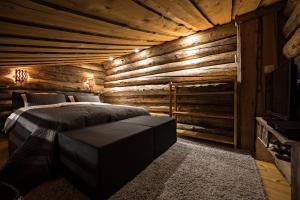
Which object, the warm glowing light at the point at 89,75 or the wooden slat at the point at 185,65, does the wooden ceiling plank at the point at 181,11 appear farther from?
the warm glowing light at the point at 89,75

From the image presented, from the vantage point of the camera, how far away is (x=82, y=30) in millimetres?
1914

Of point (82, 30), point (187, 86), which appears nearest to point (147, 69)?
point (187, 86)

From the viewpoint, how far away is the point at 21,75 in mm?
3264

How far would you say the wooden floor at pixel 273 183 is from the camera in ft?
4.19

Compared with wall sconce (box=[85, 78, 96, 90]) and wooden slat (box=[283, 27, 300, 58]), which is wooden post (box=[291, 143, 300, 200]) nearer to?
wooden slat (box=[283, 27, 300, 58])

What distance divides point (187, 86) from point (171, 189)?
2.11 metres

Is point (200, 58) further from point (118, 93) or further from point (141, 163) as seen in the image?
point (118, 93)

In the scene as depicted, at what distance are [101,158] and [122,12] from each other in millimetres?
1567

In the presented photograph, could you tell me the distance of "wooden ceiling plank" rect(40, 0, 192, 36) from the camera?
139cm

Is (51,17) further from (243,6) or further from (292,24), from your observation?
(292,24)

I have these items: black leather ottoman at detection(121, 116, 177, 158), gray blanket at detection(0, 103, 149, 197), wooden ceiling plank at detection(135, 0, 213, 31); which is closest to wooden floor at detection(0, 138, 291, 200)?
gray blanket at detection(0, 103, 149, 197)

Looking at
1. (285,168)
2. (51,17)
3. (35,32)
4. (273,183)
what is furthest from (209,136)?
(35,32)

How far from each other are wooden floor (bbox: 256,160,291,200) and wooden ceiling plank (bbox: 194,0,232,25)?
6.66 feet

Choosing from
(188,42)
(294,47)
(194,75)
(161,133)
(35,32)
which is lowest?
(161,133)
